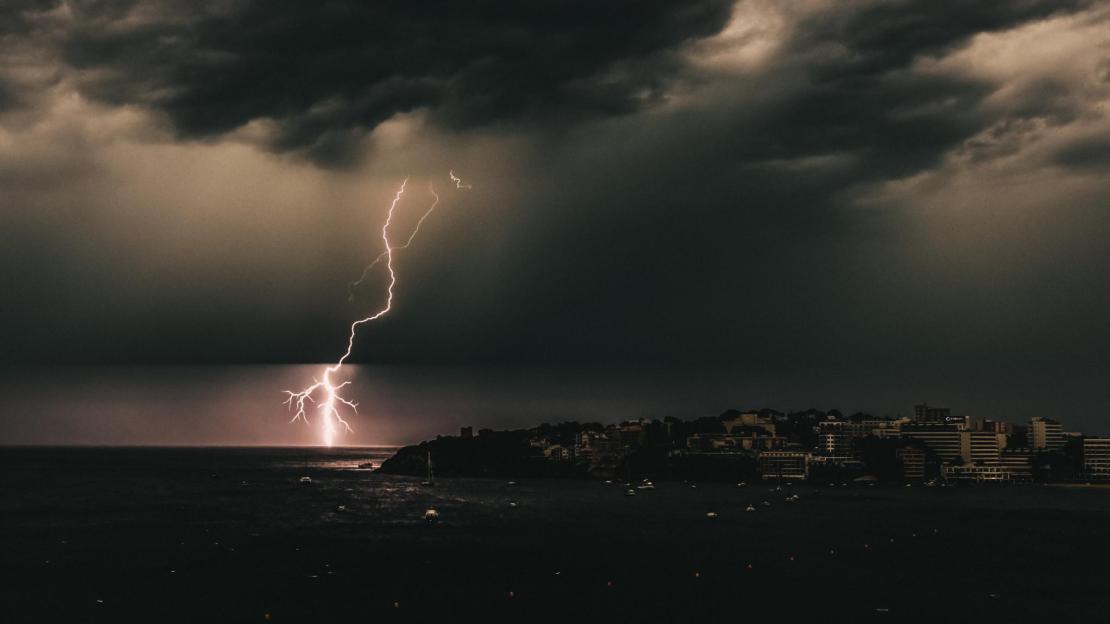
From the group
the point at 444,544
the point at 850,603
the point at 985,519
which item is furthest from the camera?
the point at 985,519

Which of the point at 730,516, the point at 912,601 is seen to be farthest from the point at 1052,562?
A: the point at 730,516

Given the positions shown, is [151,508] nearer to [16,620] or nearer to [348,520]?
[348,520]

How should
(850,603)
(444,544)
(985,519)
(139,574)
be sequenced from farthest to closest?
(985,519) → (444,544) → (139,574) → (850,603)

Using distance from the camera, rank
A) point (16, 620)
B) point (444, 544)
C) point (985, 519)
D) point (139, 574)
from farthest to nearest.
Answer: point (985, 519) → point (444, 544) → point (139, 574) → point (16, 620)

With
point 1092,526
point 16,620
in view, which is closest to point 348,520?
point 16,620

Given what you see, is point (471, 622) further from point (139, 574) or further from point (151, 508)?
point (151, 508)

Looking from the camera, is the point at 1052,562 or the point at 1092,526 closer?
the point at 1052,562
